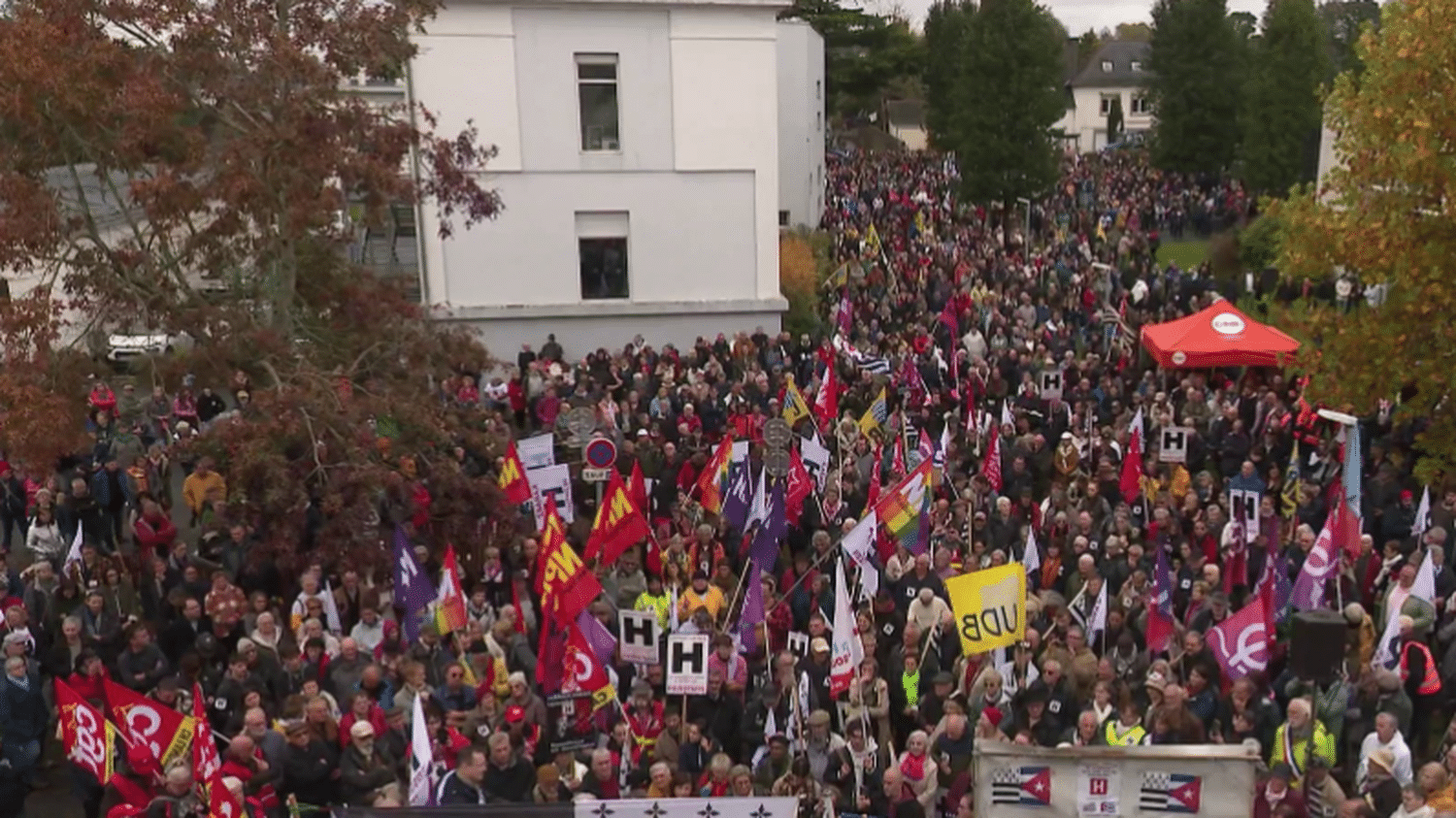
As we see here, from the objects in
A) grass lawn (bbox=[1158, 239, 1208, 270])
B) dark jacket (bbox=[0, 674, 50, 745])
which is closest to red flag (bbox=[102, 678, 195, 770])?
dark jacket (bbox=[0, 674, 50, 745])

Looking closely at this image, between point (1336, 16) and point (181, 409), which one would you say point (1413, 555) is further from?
point (1336, 16)

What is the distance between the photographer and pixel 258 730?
378 inches

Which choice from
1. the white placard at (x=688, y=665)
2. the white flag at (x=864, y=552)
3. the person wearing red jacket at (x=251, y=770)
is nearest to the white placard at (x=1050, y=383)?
the white flag at (x=864, y=552)

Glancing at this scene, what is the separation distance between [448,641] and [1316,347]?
12320 mm

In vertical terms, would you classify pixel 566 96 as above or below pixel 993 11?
→ below

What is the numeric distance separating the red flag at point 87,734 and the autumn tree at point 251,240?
3.19m

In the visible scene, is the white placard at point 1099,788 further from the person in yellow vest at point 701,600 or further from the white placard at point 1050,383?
the white placard at point 1050,383

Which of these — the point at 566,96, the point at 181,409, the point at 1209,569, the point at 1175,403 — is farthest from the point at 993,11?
the point at 1209,569

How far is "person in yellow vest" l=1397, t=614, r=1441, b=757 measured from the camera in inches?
428

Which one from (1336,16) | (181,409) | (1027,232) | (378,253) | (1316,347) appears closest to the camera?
(1316,347)

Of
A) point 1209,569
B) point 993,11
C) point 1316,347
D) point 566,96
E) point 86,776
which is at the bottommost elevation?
point 86,776

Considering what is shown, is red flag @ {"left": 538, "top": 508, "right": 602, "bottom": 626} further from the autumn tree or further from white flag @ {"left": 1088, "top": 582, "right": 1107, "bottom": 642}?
white flag @ {"left": 1088, "top": 582, "right": 1107, "bottom": 642}

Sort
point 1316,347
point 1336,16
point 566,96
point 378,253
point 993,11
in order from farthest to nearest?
1. point 1336,16
2. point 993,11
3. point 378,253
4. point 566,96
5. point 1316,347

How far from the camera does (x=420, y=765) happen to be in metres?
9.16
